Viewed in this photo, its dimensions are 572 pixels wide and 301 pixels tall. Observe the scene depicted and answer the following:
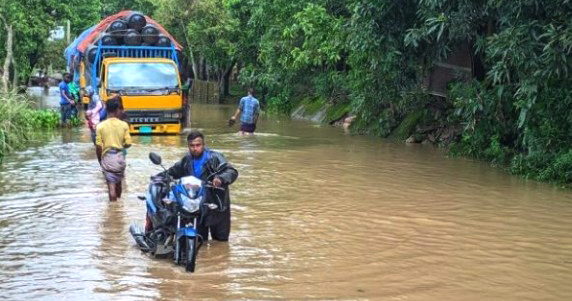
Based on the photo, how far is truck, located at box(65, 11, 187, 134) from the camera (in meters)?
17.7

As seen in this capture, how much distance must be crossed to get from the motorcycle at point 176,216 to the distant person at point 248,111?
35.3 ft

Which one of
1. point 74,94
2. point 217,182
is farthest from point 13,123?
point 217,182

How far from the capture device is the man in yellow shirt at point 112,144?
9.43 metres

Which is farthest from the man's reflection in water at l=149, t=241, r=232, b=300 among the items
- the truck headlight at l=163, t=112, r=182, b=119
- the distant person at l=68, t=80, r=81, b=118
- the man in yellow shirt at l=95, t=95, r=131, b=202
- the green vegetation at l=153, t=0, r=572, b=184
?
the distant person at l=68, t=80, r=81, b=118

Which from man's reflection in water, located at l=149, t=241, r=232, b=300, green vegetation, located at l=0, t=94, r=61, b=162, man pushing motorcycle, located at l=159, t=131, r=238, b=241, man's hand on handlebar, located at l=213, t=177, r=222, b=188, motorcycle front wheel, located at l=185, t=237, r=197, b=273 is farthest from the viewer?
green vegetation, located at l=0, t=94, r=61, b=162

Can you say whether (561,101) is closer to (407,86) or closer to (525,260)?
(407,86)

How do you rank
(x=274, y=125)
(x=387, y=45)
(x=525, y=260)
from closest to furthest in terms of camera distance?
(x=525, y=260) → (x=387, y=45) → (x=274, y=125)

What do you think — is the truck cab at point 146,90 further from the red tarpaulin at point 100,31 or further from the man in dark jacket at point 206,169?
the man in dark jacket at point 206,169

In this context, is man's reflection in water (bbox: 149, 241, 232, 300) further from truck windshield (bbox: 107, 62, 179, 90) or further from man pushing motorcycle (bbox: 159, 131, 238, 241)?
truck windshield (bbox: 107, 62, 179, 90)

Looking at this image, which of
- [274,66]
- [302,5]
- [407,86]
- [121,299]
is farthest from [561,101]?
[274,66]

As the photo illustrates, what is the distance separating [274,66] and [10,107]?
1555 centimetres

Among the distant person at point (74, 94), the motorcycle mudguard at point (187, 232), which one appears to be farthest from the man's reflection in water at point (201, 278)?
the distant person at point (74, 94)

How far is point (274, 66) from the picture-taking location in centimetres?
3042

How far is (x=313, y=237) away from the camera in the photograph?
314 inches
